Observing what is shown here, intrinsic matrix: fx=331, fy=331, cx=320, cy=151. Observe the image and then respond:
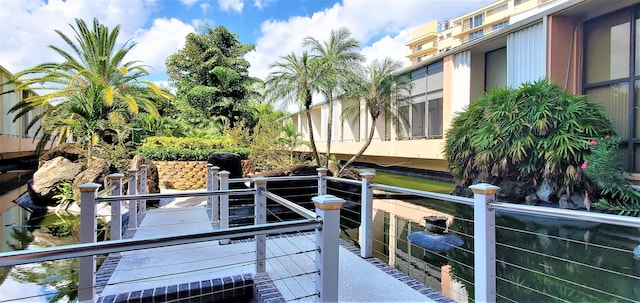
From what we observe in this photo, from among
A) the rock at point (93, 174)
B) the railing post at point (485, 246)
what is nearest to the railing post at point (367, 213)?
the railing post at point (485, 246)

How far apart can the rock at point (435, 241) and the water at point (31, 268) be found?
4.81m

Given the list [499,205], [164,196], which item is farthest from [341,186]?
[499,205]

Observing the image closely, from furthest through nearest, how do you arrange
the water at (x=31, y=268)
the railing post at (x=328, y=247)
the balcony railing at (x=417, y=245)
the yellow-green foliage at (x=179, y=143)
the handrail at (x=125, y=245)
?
the yellow-green foliage at (x=179, y=143)
the water at (x=31, y=268)
the railing post at (x=328, y=247)
the balcony railing at (x=417, y=245)
the handrail at (x=125, y=245)

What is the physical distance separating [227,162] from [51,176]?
4.31 metres

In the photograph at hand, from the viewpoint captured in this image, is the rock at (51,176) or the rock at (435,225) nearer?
the rock at (435,225)

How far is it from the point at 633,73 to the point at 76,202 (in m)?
12.7

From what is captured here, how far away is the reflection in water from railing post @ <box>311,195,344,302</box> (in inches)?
49.9

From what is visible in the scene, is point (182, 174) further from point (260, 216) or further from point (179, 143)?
point (260, 216)

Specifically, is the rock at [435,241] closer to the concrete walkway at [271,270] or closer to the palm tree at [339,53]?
the concrete walkway at [271,270]

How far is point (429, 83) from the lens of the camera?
12680 mm

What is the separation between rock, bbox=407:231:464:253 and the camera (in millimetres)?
5480

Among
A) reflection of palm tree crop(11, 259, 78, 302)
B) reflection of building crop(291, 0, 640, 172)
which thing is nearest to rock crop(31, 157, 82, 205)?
reflection of palm tree crop(11, 259, 78, 302)

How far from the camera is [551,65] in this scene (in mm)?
8133

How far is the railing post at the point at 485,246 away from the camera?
226 cm
